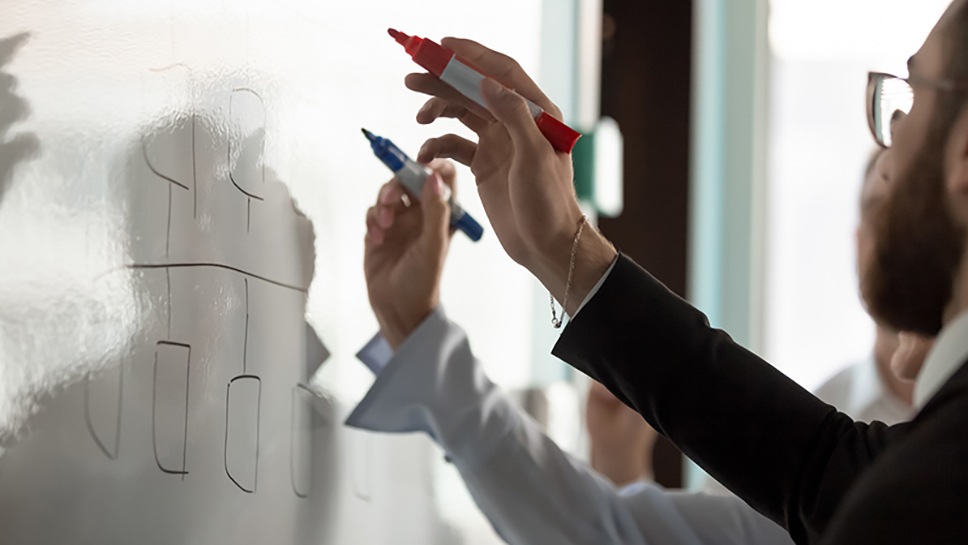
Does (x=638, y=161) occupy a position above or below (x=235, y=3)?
below

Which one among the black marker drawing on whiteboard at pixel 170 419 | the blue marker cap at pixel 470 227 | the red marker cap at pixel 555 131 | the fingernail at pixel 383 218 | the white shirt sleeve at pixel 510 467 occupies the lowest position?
the white shirt sleeve at pixel 510 467

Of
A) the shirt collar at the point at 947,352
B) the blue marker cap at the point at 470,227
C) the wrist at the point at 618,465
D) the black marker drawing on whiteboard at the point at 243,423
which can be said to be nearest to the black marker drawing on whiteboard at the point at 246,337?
the black marker drawing on whiteboard at the point at 243,423

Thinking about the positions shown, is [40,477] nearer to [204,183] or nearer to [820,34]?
[204,183]

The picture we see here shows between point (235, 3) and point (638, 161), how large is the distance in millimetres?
975

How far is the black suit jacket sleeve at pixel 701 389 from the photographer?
0.58m

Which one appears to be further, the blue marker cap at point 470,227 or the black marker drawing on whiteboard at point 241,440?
the blue marker cap at point 470,227

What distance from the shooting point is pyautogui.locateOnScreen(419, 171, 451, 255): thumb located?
27.5 inches

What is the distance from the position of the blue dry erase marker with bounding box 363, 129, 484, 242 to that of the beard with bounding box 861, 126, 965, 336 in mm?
272

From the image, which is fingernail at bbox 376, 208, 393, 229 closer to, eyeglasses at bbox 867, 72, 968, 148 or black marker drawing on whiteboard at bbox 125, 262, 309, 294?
black marker drawing on whiteboard at bbox 125, 262, 309, 294

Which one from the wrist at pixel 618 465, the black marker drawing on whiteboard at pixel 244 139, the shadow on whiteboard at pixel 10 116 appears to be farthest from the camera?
the wrist at pixel 618 465

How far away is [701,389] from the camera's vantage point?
0.60 metres

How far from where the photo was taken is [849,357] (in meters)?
1.57

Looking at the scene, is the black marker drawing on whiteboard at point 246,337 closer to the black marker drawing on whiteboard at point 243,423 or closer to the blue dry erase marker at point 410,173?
the black marker drawing on whiteboard at point 243,423

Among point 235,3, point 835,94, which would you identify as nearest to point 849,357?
point 835,94
